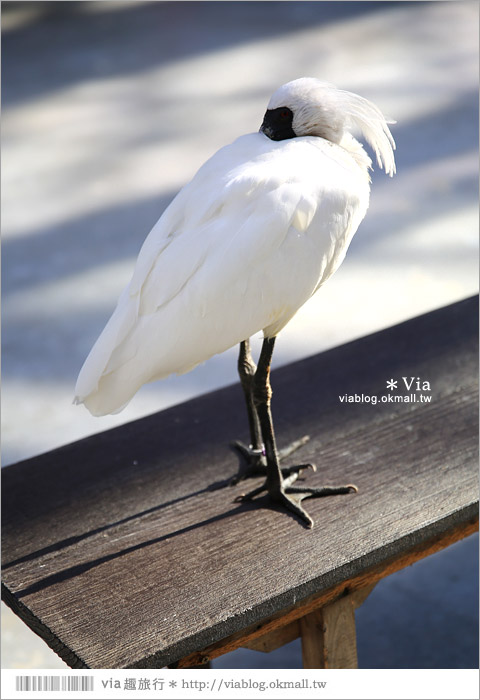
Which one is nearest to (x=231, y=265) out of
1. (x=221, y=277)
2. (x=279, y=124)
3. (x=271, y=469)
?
(x=221, y=277)

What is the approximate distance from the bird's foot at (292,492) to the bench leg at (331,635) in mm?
146

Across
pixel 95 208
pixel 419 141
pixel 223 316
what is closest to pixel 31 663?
pixel 223 316

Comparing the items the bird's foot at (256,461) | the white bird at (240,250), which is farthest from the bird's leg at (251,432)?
the white bird at (240,250)

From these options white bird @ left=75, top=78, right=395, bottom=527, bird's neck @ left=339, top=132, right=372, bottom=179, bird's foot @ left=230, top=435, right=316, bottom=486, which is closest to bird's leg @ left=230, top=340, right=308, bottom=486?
bird's foot @ left=230, top=435, right=316, bottom=486

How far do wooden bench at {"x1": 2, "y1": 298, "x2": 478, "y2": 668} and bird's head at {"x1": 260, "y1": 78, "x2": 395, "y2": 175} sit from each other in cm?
49

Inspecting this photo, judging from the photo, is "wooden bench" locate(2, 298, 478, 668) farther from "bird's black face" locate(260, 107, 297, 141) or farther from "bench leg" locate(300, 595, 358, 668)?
"bird's black face" locate(260, 107, 297, 141)

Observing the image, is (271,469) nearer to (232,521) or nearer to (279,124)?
(232,521)

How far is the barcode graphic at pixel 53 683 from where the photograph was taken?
1086 millimetres

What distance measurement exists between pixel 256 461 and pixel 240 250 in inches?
16.6

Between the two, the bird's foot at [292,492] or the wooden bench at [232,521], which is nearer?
the wooden bench at [232,521]

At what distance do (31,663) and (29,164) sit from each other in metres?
2.32

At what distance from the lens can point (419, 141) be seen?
3639 millimetres

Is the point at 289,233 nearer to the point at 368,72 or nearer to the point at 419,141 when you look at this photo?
the point at 419,141

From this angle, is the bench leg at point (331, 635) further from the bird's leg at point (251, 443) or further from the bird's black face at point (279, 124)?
the bird's black face at point (279, 124)
